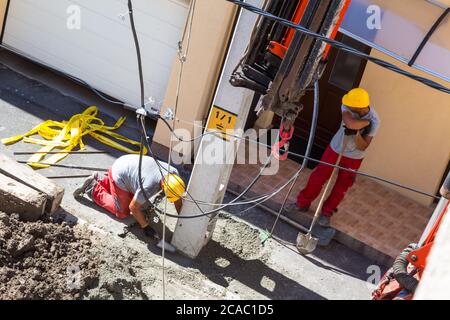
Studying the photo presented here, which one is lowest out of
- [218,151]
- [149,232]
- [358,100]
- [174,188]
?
[149,232]

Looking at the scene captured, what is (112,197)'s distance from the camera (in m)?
8.19

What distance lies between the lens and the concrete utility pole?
22.3 ft

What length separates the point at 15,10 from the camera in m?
10.9

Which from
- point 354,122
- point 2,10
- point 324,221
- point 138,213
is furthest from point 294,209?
point 2,10

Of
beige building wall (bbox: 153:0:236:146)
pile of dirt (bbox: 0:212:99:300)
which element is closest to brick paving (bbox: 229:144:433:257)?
beige building wall (bbox: 153:0:236:146)

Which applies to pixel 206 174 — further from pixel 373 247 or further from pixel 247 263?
pixel 373 247

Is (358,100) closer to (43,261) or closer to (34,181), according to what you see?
(34,181)

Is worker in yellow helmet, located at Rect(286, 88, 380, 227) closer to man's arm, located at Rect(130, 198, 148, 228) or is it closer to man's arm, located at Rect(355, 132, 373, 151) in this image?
man's arm, located at Rect(355, 132, 373, 151)

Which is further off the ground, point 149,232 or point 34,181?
point 34,181

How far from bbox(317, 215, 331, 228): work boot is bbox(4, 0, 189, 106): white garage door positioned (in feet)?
10.4

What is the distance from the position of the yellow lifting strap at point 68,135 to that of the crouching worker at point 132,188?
994mm

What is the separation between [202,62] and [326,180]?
2375 mm

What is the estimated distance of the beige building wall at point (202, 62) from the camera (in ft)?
29.0

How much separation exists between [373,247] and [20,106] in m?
5.70
